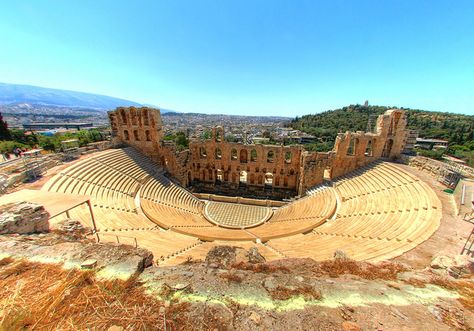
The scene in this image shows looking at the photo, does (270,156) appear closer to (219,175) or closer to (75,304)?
(219,175)

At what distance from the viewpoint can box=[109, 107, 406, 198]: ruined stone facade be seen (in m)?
20.2

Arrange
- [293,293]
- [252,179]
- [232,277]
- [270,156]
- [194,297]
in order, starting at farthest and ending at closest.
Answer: [252,179] < [270,156] < [232,277] < [293,293] < [194,297]

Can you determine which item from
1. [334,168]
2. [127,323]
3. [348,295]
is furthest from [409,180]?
[127,323]

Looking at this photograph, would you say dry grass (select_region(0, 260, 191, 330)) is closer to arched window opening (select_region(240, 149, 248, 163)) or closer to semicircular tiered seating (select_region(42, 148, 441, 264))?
semicircular tiered seating (select_region(42, 148, 441, 264))

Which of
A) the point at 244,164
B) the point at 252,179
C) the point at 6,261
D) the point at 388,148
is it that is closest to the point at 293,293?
the point at 6,261

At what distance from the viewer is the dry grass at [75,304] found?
2.71 metres

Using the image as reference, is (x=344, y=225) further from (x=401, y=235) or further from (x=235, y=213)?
(x=235, y=213)

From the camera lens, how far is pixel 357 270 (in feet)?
17.8

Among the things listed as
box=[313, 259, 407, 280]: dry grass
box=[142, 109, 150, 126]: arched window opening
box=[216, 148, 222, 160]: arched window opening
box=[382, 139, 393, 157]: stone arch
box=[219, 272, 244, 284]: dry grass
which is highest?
box=[142, 109, 150, 126]: arched window opening

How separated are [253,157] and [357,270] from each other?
22.4 meters

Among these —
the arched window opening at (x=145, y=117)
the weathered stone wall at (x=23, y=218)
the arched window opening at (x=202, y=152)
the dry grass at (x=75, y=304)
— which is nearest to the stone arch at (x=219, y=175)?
the arched window opening at (x=202, y=152)

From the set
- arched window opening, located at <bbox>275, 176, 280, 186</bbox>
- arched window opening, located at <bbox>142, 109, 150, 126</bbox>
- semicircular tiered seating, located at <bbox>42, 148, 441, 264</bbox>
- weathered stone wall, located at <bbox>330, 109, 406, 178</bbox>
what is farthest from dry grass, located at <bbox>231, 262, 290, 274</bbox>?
arched window opening, located at <bbox>142, 109, 150, 126</bbox>

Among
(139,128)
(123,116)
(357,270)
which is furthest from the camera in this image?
(139,128)

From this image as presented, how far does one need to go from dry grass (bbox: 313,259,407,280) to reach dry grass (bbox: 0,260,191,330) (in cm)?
408
